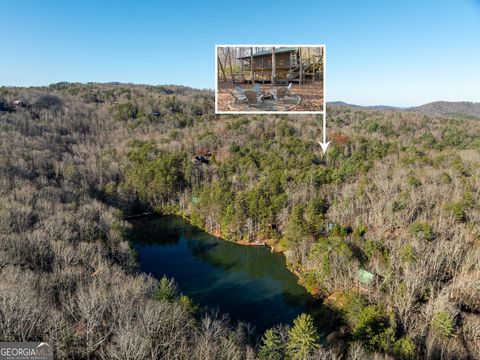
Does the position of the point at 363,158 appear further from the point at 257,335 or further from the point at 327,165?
the point at 257,335

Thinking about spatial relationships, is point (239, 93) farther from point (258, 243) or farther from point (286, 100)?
point (258, 243)

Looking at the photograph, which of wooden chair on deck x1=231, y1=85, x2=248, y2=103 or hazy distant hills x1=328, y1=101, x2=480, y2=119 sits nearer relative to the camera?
wooden chair on deck x1=231, y1=85, x2=248, y2=103

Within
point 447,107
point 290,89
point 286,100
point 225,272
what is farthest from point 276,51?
point 447,107

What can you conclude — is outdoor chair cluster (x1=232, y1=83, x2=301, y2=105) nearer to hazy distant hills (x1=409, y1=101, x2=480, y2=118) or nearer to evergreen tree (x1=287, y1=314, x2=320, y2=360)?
evergreen tree (x1=287, y1=314, x2=320, y2=360)

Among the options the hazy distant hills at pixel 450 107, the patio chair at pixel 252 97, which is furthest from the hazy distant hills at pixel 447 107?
the patio chair at pixel 252 97

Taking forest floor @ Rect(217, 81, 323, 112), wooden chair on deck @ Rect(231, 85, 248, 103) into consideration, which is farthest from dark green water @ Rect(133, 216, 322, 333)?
wooden chair on deck @ Rect(231, 85, 248, 103)

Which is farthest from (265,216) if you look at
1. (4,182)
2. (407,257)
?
(4,182)
